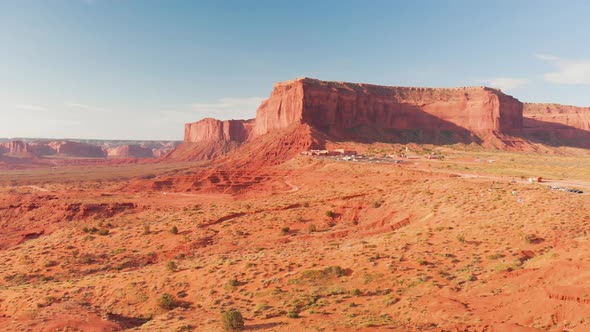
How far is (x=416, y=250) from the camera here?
19344 mm

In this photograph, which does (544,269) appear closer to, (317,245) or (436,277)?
(436,277)

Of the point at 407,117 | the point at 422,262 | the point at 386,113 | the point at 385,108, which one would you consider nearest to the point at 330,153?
the point at 386,113

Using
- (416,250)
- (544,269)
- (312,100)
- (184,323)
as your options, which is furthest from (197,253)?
(312,100)

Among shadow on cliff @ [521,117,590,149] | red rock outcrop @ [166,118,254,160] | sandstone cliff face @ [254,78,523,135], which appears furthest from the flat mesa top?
red rock outcrop @ [166,118,254,160]

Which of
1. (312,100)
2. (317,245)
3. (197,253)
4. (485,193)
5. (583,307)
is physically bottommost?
(197,253)

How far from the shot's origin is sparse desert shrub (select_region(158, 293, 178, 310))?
16.5 meters

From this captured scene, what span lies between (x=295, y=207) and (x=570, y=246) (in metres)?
24.4

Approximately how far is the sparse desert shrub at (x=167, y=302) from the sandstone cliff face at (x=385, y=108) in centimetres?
8183

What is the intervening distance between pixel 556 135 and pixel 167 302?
149335 millimetres

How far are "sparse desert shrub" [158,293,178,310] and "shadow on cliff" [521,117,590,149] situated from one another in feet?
438

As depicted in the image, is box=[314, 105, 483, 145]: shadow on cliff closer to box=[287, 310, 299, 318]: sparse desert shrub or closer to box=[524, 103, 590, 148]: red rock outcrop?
box=[524, 103, 590, 148]: red rock outcrop

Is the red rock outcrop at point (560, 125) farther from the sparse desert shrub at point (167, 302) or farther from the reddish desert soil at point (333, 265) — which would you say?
the sparse desert shrub at point (167, 302)

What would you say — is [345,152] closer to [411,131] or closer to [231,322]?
[411,131]

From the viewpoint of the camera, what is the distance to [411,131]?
111812 millimetres
